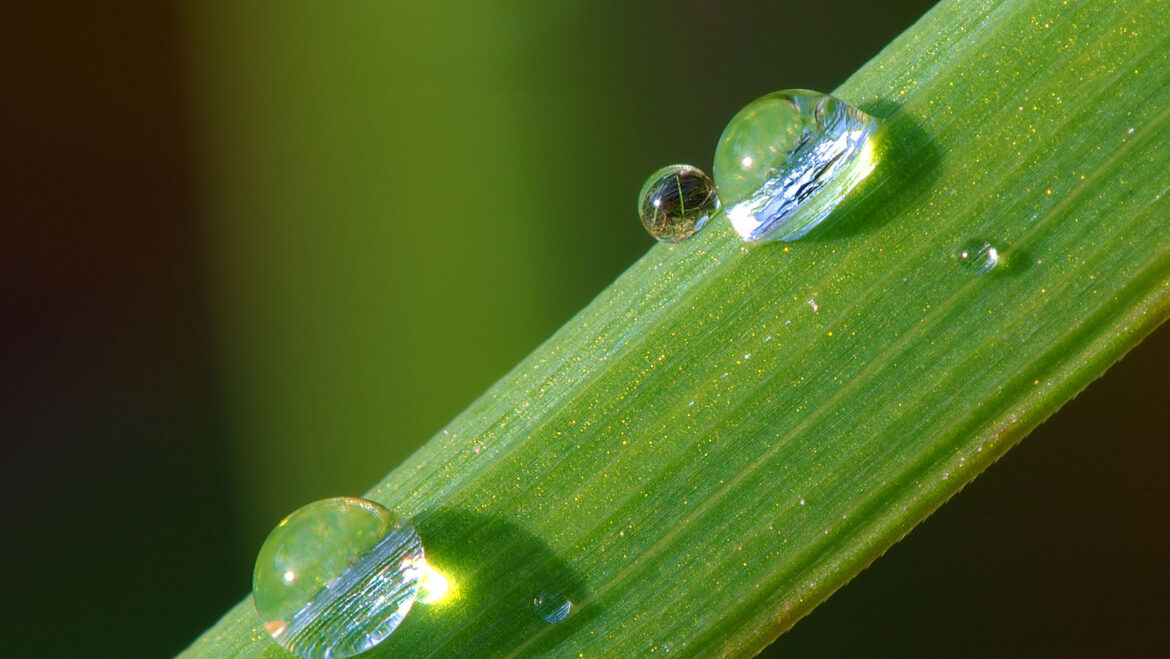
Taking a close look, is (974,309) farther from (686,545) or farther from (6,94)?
(6,94)

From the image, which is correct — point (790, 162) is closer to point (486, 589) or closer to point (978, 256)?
point (978, 256)

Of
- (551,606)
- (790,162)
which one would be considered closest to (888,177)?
(790,162)

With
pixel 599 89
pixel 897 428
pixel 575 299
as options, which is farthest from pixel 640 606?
pixel 599 89

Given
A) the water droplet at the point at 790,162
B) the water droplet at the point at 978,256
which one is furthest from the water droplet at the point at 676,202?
the water droplet at the point at 978,256

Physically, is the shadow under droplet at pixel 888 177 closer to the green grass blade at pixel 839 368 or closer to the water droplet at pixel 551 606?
the green grass blade at pixel 839 368

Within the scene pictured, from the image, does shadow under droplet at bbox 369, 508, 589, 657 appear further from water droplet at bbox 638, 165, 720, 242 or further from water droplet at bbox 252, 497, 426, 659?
water droplet at bbox 638, 165, 720, 242

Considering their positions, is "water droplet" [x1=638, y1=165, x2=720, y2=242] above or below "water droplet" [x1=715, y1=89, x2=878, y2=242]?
above

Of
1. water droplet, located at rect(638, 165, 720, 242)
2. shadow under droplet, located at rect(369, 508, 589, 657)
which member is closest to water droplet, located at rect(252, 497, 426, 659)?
shadow under droplet, located at rect(369, 508, 589, 657)
